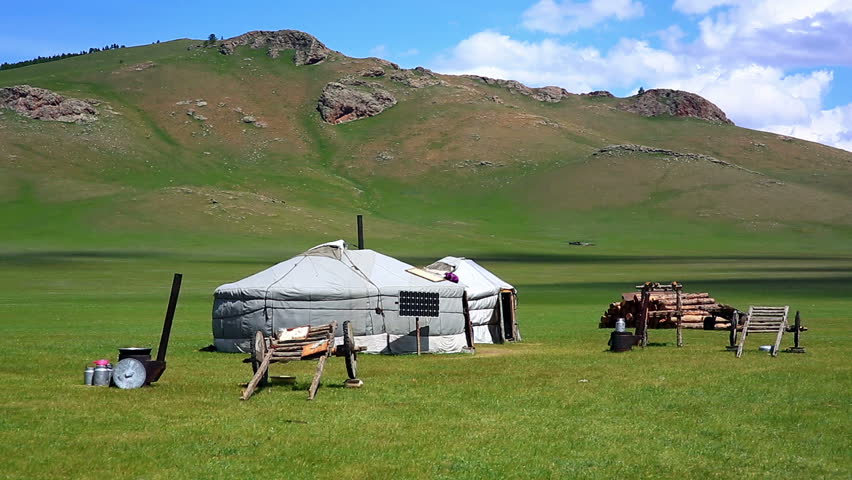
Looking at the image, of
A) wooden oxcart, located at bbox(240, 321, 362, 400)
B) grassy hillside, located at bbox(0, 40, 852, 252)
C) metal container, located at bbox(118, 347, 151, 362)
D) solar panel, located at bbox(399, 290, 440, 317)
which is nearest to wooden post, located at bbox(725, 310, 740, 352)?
solar panel, located at bbox(399, 290, 440, 317)

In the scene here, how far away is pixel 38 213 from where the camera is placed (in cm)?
11331

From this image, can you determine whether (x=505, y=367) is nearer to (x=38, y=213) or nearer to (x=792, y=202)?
(x=38, y=213)

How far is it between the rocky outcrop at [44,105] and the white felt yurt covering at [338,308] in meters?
143

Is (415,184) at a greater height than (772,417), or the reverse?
(415,184)

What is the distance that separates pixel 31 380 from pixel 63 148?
136 meters

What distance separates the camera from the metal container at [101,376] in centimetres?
1728

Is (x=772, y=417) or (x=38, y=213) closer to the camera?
(x=772, y=417)

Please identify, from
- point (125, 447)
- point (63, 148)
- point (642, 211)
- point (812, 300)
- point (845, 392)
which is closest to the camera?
point (125, 447)

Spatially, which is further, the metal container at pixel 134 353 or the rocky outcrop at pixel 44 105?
the rocky outcrop at pixel 44 105

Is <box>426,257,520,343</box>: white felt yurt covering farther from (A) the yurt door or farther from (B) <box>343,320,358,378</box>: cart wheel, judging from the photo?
(B) <box>343,320,358,378</box>: cart wheel

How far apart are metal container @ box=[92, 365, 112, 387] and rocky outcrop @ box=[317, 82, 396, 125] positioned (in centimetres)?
16936

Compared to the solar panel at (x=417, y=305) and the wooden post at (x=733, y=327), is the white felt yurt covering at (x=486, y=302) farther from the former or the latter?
the wooden post at (x=733, y=327)

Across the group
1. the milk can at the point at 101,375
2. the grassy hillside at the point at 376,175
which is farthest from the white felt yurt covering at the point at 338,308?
the grassy hillside at the point at 376,175

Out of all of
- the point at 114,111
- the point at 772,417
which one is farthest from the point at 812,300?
the point at 114,111
